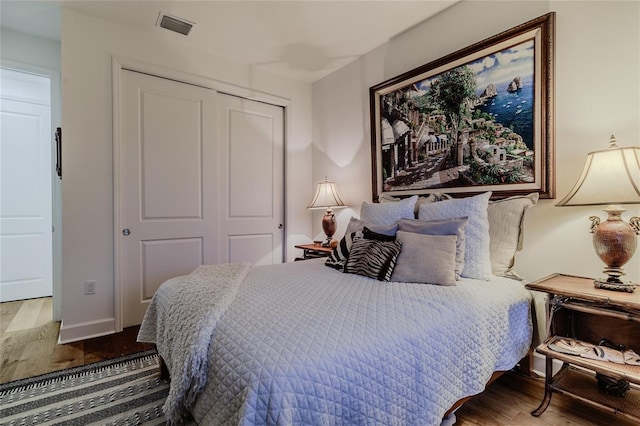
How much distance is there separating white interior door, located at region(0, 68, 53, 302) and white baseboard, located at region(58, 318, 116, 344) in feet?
6.20

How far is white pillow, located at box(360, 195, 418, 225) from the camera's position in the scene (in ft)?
7.25

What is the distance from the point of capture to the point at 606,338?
160cm

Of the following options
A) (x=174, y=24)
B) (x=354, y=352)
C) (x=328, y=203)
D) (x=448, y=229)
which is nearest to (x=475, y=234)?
(x=448, y=229)

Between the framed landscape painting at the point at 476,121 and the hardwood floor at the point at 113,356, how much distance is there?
1.15m

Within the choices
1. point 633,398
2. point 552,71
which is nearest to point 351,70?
point 552,71

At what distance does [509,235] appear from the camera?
6.23 ft

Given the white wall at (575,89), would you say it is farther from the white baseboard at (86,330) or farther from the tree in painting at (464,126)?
the white baseboard at (86,330)

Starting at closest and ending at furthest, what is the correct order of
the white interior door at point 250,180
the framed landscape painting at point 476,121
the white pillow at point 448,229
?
the white pillow at point 448,229 < the framed landscape painting at point 476,121 < the white interior door at point 250,180

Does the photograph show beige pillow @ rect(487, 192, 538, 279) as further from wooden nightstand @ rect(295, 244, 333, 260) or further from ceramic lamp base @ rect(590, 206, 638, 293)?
wooden nightstand @ rect(295, 244, 333, 260)

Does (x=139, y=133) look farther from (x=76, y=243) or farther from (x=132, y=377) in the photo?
(x=132, y=377)

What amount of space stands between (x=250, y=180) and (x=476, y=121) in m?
2.31

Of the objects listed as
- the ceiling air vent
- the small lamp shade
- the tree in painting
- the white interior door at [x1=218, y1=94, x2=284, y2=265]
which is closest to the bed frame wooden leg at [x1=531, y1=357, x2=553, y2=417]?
the small lamp shade

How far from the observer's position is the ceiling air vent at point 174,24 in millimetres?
2596

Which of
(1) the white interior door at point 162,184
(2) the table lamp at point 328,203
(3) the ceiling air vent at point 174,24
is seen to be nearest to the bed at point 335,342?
(1) the white interior door at point 162,184
